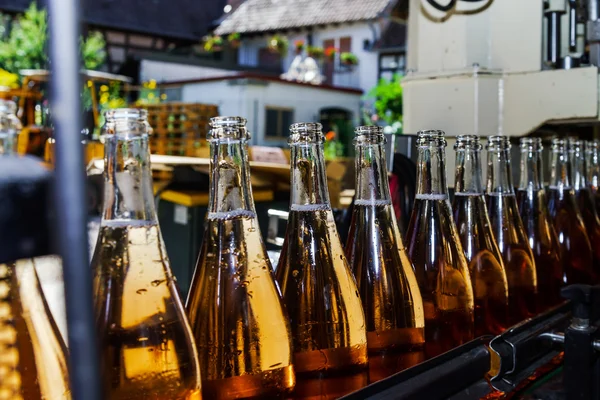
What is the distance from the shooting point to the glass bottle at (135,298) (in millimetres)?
424

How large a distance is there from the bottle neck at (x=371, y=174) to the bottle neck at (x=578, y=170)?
1.84ft

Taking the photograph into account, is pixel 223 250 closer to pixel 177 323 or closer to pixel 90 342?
pixel 177 323

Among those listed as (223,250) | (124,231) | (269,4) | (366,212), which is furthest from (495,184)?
(269,4)

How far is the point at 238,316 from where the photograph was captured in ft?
1.69

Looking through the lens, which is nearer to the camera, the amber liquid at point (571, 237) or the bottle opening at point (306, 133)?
the bottle opening at point (306, 133)

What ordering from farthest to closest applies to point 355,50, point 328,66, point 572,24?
point 328,66 < point 355,50 < point 572,24

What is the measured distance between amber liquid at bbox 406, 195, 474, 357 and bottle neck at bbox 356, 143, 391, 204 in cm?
9

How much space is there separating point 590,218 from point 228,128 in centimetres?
82

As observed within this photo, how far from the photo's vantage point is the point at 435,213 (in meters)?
0.73

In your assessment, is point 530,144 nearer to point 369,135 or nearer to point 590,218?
point 590,218

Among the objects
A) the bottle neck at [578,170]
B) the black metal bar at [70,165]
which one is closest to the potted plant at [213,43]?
the bottle neck at [578,170]

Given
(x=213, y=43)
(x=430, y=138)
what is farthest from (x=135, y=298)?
(x=213, y=43)

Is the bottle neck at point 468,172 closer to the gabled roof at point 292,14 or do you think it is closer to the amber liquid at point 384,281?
the amber liquid at point 384,281

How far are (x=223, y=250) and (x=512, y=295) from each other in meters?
0.47
